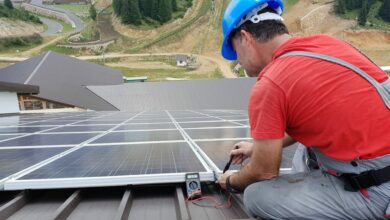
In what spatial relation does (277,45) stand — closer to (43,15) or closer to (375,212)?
(375,212)

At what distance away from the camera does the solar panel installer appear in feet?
6.92

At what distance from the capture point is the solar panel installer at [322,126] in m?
2.11

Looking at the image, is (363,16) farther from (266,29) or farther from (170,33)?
(266,29)

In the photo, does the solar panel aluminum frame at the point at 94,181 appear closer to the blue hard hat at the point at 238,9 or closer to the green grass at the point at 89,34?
the blue hard hat at the point at 238,9

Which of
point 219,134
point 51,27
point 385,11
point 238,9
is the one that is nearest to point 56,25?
point 51,27

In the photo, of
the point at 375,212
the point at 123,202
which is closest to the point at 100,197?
the point at 123,202

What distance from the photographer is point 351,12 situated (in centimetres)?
9281

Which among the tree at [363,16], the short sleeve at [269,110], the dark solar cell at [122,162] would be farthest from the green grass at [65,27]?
the short sleeve at [269,110]

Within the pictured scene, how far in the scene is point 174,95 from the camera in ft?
89.3

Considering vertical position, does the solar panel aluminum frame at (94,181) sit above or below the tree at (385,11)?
below

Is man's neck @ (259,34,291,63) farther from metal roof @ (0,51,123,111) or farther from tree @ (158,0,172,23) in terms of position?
tree @ (158,0,172,23)

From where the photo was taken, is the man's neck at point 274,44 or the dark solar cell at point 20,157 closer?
the man's neck at point 274,44

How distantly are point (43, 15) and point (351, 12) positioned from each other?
101 meters

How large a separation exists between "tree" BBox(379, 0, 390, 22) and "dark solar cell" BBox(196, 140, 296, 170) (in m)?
105
